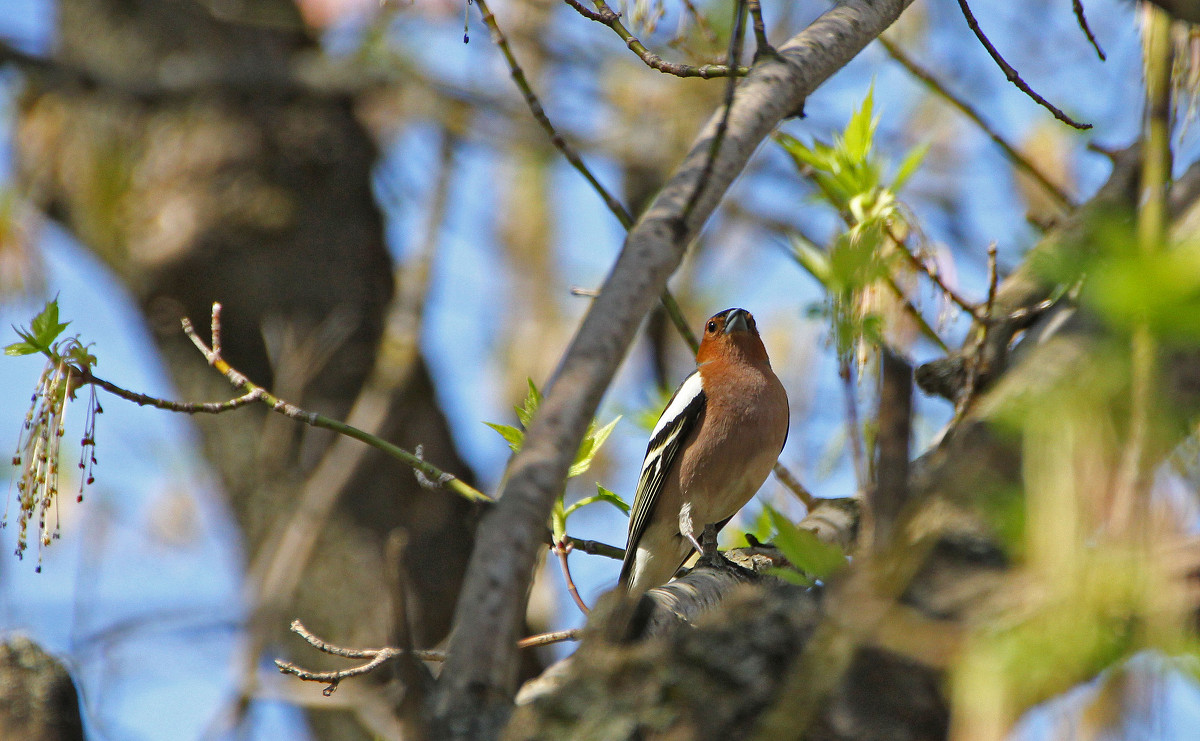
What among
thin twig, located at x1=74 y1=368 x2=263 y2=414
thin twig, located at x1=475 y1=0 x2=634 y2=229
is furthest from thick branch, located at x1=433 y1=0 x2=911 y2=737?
thin twig, located at x1=74 y1=368 x2=263 y2=414

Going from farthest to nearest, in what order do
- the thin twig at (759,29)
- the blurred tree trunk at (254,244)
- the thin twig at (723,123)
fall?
the blurred tree trunk at (254,244) < the thin twig at (759,29) < the thin twig at (723,123)

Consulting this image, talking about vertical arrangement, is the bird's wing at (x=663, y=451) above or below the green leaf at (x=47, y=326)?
above

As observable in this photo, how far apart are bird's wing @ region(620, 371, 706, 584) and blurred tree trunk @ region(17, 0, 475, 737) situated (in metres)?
1.19

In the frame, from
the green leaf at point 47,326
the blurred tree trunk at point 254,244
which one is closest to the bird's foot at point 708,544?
the blurred tree trunk at point 254,244

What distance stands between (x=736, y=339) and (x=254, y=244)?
2.94m

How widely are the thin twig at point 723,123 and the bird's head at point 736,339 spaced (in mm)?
3065

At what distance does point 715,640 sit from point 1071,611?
0.68 m

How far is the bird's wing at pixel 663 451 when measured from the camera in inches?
189

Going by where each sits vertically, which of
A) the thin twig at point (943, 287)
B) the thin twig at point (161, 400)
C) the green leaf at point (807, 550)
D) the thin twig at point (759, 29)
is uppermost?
Result: the thin twig at point (943, 287)

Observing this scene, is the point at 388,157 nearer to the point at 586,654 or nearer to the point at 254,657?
the point at 254,657

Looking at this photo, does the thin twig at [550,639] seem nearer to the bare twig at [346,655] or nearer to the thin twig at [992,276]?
the bare twig at [346,655]

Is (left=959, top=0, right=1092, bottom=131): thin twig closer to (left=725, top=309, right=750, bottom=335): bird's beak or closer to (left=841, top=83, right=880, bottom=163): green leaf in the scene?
(left=841, top=83, right=880, bottom=163): green leaf

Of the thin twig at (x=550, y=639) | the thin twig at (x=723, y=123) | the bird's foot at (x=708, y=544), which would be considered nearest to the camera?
the thin twig at (x=723, y=123)

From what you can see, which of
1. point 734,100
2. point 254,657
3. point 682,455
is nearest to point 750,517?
point 682,455
